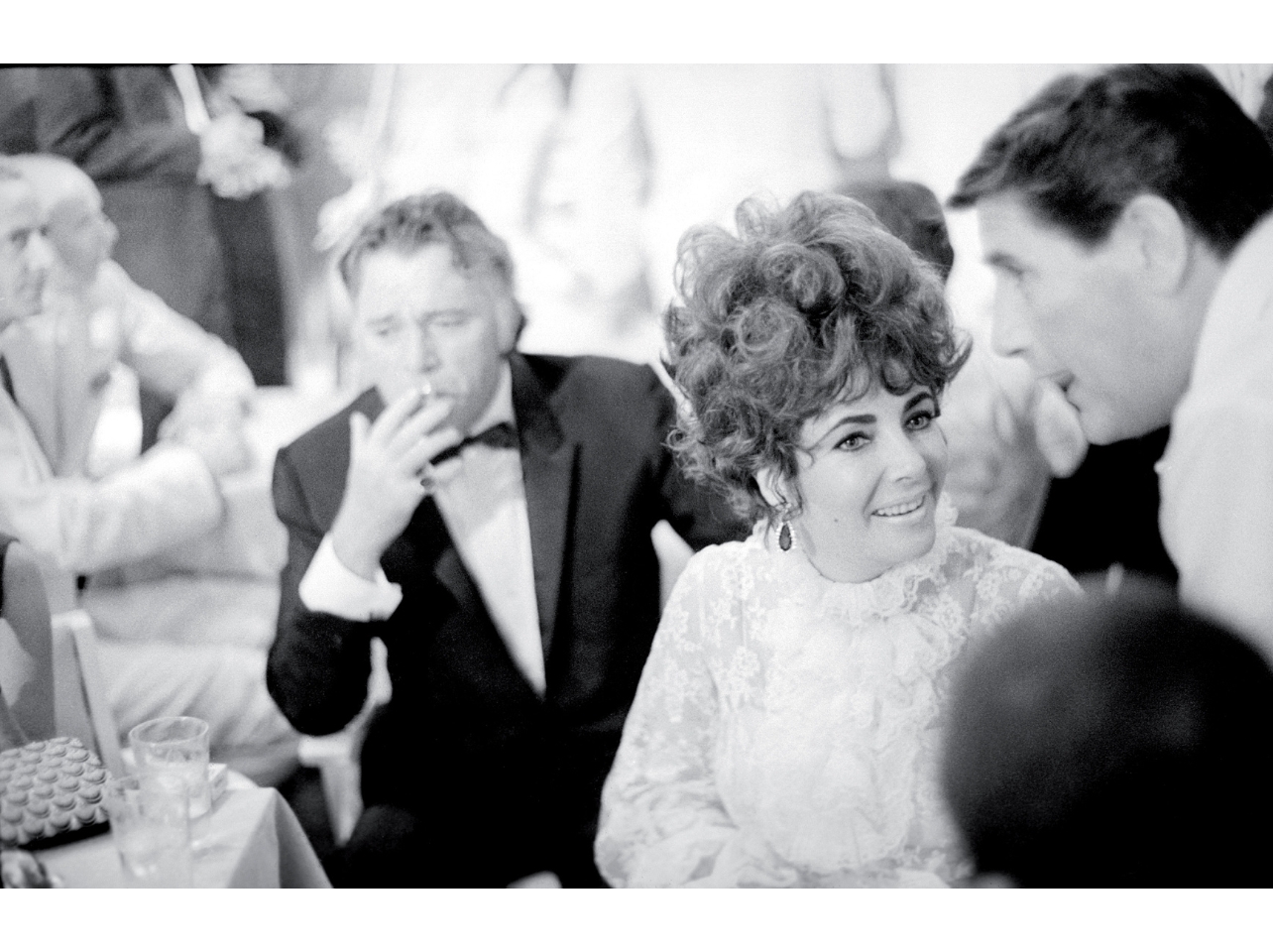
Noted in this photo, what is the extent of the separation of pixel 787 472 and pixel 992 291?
514mm

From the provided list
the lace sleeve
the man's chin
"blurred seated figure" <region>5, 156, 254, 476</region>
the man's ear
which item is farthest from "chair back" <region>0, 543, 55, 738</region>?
the man's ear

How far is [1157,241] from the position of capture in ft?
7.43

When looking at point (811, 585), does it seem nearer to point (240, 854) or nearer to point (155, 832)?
point (240, 854)

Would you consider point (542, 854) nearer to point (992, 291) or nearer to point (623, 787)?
point (623, 787)

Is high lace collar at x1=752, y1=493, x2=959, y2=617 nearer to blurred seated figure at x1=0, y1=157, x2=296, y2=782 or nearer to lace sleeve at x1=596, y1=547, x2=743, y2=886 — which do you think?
lace sleeve at x1=596, y1=547, x2=743, y2=886

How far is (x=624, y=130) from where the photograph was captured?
7.54ft

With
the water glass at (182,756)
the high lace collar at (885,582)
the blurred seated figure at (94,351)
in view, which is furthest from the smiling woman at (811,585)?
the blurred seated figure at (94,351)

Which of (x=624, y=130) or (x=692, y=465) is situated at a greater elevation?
(x=624, y=130)

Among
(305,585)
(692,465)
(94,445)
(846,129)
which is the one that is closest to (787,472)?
(692,465)

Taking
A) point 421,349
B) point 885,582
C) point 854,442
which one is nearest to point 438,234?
point 421,349

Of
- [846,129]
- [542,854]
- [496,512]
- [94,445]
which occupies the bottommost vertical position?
[542,854]

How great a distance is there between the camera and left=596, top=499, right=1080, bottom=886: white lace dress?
2230 millimetres

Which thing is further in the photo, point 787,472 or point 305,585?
point 305,585

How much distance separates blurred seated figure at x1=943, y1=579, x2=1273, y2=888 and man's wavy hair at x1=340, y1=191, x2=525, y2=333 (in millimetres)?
1145
